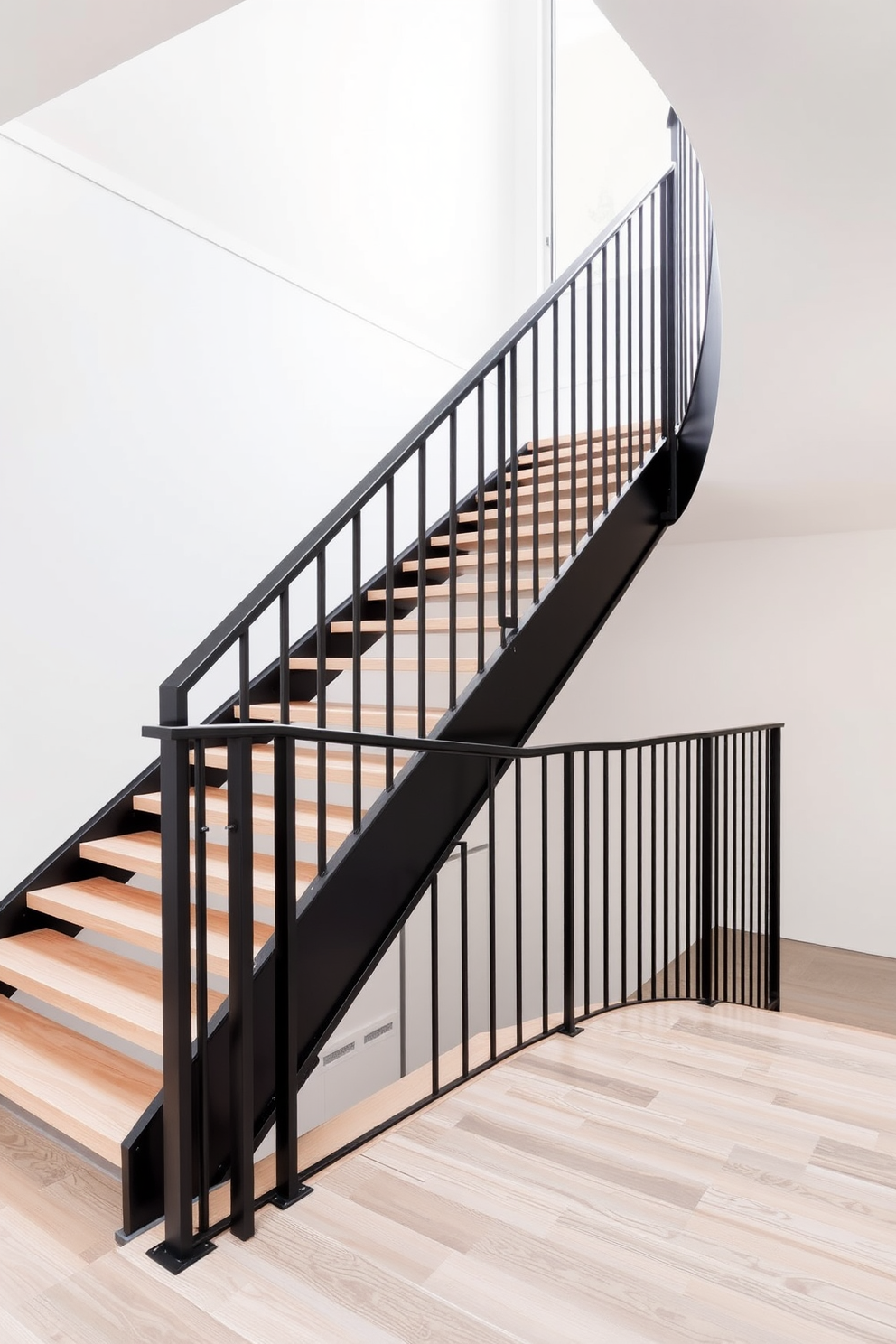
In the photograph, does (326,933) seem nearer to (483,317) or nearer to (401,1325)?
(401,1325)

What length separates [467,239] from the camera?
514 centimetres

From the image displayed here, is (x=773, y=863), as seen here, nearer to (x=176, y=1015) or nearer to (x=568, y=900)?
(x=568, y=900)

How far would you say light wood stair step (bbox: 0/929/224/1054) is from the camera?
209cm

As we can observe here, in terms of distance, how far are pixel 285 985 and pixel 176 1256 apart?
478mm

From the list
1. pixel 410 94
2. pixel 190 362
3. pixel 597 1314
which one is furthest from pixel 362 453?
pixel 597 1314

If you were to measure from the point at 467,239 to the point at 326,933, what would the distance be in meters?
4.43

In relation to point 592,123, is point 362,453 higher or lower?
lower

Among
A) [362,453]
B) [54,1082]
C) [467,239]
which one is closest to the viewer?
[54,1082]

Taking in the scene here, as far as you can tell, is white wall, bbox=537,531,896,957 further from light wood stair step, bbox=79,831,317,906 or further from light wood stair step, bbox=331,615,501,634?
light wood stair step, bbox=79,831,317,906

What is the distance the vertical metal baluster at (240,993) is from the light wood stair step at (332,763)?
2.46 feet

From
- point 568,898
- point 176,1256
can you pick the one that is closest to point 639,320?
point 568,898

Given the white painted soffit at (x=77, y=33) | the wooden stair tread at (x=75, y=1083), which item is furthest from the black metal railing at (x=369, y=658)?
the white painted soffit at (x=77, y=33)

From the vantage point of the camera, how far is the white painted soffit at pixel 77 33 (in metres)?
1.46

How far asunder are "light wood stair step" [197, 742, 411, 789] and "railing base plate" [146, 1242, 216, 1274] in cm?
111
